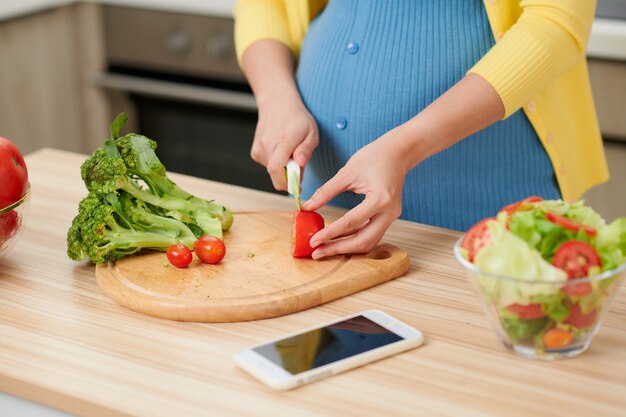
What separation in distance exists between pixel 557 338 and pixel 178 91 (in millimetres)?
2040

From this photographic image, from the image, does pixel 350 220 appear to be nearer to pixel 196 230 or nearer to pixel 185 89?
pixel 196 230

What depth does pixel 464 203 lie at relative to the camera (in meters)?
1.66

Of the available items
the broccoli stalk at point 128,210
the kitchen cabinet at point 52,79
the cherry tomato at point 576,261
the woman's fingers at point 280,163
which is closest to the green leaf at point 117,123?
the broccoli stalk at point 128,210

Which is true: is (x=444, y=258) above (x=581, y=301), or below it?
below

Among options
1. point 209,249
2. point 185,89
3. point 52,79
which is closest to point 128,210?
point 209,249

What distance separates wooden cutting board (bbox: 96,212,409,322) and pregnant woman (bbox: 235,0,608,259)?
0.20 ft

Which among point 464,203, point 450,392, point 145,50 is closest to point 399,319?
point 450,392

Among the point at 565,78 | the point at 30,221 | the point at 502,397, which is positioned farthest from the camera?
the point at 565,78

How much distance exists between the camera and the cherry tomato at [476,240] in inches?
40.4

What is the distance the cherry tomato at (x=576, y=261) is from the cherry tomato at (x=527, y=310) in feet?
0.12

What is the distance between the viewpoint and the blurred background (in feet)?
9.37

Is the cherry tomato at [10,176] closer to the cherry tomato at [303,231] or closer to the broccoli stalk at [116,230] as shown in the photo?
the broccoli stalk at [116,230]

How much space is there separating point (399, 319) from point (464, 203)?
53 cm

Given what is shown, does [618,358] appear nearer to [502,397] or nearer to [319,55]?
[502,397]
